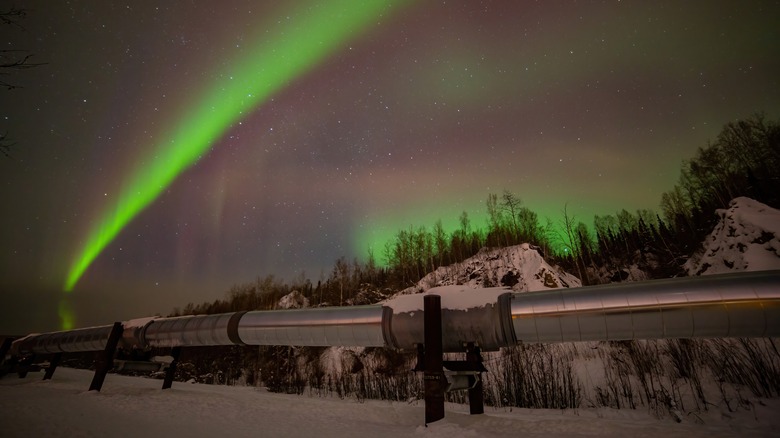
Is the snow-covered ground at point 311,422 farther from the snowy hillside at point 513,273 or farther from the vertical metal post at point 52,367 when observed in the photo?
the snowy hillside at point 513,273

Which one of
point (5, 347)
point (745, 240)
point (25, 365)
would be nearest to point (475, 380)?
point (745, 240)

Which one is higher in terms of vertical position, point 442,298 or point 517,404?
point 442,298

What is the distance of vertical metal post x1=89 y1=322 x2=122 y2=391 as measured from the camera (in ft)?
29.4

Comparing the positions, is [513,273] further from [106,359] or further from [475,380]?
[106,359]

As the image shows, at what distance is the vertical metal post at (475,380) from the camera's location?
5496mm

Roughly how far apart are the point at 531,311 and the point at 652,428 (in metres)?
2.01

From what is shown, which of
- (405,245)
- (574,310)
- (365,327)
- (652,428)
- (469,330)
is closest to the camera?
(652,428)

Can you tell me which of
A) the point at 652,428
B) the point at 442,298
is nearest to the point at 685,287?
the point at 652,428

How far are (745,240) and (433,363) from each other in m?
20.2

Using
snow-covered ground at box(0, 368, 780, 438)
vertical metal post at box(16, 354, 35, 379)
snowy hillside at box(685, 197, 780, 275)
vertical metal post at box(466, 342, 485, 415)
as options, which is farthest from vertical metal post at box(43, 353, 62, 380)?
snowy hillside at box(685, 197, 780, 275)

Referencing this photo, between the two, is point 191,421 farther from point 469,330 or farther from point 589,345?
point 589,345

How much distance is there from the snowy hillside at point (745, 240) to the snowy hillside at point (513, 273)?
27.9ft

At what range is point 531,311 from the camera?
5242 millimetres

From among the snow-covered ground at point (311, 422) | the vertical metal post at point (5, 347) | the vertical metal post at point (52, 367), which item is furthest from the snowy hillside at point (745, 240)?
the vertical metal post at point (5, 347)
